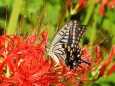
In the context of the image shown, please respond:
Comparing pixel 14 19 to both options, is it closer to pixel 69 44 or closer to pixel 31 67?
pixel 69 44

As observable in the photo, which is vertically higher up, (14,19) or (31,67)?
(14,19)

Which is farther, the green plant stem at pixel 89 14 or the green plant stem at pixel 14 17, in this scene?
the green plant stem at pixel 89 14

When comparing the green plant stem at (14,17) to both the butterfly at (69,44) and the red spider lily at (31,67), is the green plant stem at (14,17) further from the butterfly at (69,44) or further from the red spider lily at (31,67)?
the butterfly at (69,44)

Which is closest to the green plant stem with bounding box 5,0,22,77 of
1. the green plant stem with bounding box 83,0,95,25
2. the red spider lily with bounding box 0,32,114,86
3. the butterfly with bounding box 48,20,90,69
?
the red spider lily with bounding box 0,32,114,86

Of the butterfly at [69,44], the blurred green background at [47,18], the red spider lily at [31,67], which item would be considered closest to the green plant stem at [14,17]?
the blurred green background at [47,18]

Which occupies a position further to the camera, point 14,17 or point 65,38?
point 14,17

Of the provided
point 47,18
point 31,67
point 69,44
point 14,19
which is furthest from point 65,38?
point 47,18

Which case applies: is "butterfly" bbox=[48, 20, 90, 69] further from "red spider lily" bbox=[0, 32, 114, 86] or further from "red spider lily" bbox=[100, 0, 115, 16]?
"red spider lily" bbox=[100, 0, 115, 16]
